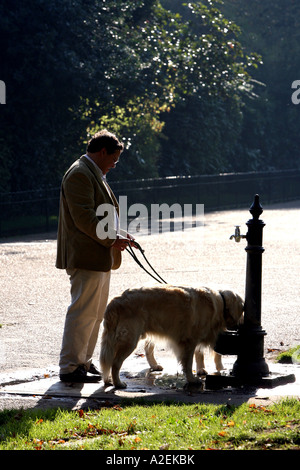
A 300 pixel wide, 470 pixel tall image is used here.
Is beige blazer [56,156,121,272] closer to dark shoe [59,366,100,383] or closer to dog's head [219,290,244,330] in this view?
dark shoe [59,366,100,383]

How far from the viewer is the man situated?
7000 mm

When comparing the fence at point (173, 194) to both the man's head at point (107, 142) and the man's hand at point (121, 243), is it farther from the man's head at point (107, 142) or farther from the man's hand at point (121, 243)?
the man's hand at point (121, 243)

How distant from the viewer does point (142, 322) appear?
682 cm

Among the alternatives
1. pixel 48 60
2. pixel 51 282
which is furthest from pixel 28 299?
pixel 48 60

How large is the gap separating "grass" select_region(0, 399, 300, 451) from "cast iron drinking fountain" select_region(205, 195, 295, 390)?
916 millimetres

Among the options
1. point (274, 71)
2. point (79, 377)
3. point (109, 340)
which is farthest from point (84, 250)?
point (274, 71)

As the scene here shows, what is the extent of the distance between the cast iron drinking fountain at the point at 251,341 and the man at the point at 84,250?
1004 mm

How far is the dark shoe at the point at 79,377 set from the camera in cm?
698

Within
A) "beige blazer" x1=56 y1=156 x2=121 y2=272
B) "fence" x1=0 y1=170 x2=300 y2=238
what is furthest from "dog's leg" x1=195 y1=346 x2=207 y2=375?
"fence" x1=0 y1=170 x2=300 y2=238

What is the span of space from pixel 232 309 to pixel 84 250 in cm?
131

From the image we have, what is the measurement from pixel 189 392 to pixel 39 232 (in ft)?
56.9

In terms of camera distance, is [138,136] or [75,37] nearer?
[75,37]
